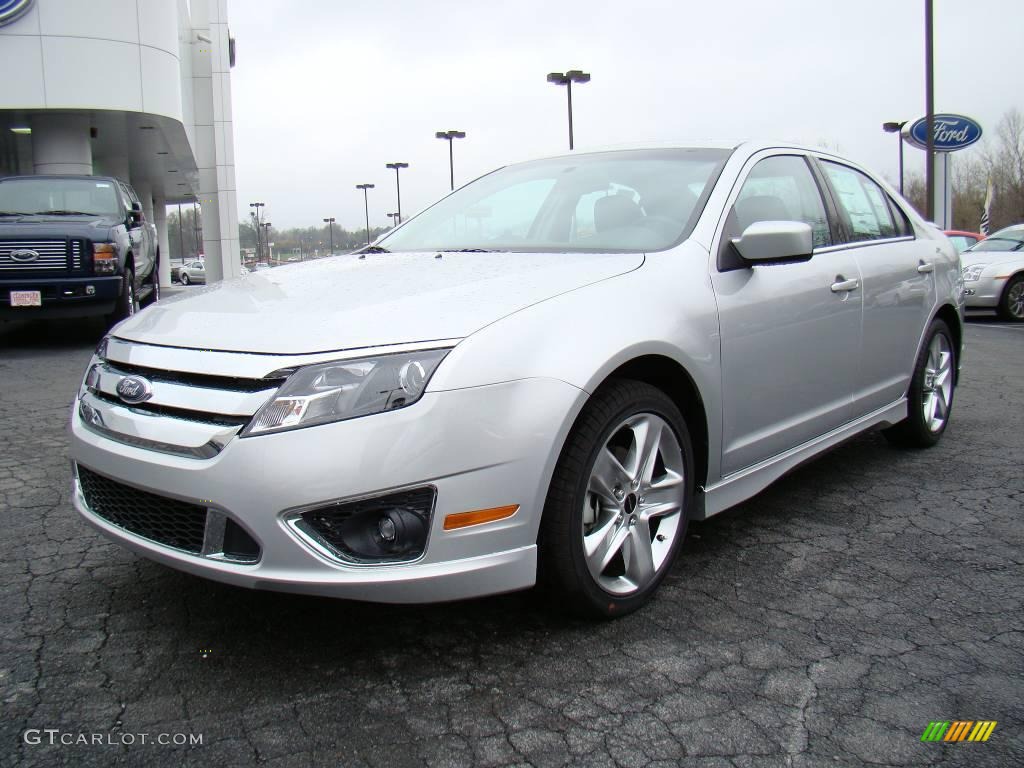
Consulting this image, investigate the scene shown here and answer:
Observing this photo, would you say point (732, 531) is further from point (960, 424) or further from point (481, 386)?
point (960, 424)

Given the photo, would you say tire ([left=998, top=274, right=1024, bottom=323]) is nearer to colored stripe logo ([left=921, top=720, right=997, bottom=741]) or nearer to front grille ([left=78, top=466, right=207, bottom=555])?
colored stripe logo ([left=921, top=720, right=997, bottom=741])

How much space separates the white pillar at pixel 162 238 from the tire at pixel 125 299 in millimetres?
25964

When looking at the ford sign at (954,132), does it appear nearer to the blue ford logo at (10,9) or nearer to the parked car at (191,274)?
the blue ford logo at (10,9)

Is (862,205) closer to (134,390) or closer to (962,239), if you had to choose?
(134,390)

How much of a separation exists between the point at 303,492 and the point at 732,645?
1.32 m

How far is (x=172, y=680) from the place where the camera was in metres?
2.38

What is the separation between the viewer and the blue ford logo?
57.6 ft

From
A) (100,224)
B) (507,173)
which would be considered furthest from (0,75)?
(507,173)

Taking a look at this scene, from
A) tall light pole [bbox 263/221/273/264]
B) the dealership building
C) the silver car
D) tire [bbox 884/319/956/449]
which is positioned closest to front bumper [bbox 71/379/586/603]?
the silver car

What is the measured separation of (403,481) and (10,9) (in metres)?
19.8

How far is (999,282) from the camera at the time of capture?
1278 cm

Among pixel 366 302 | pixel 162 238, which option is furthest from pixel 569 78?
pixel 366 302

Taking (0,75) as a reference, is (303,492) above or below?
below

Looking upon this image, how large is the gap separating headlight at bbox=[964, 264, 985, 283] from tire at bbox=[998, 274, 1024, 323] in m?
0.44
